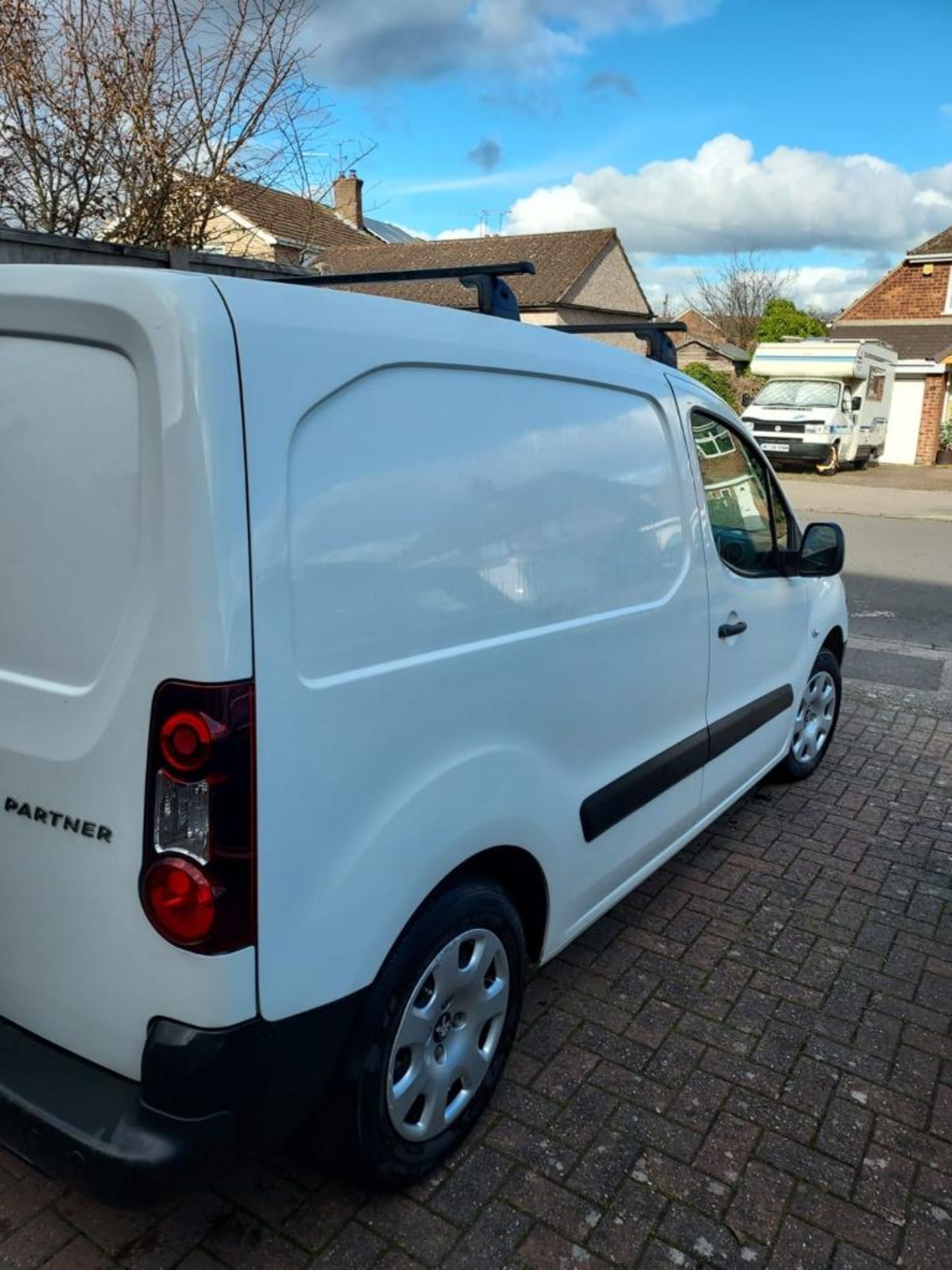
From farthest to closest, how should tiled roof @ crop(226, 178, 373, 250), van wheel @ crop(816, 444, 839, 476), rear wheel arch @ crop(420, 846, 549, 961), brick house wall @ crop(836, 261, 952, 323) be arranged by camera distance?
brick house wall @ crop(836, 261, 952, 323) < van wheel @ crop(816, 444, 839, 476) < tiled roof @ crop(226, 178, 373, 250) < rear wheel arch @ crop(420, 846, 549, 961)

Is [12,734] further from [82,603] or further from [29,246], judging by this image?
[29,246]

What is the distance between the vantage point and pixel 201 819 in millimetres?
1613

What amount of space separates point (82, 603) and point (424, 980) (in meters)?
1.09

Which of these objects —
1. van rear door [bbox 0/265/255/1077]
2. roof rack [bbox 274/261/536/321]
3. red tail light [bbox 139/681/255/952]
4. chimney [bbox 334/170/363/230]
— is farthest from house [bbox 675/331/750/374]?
red tail light [bbox 139/681/255/952]

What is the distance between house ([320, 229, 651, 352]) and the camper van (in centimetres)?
926

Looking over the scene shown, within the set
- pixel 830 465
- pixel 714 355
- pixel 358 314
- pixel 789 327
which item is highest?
pixel 789 327

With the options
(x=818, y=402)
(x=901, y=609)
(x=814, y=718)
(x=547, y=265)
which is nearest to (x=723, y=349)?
(x=547, y=265)

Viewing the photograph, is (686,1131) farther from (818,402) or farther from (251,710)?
(818,402)

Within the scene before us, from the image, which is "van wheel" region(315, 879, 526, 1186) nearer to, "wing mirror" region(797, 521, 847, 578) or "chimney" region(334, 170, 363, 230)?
"wing mirror" region(797, 521, 847, 578)

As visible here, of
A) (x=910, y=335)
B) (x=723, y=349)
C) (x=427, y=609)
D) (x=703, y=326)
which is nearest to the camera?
(x=427, y=609)

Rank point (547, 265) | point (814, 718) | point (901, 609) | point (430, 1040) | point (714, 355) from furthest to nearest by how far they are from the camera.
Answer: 1. point (714, 355)
2. point (547, 265)
3. point (901, 609)
4. point (814, 718)
5. point (430, 1040)

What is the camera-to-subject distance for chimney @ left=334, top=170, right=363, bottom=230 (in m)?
7.97

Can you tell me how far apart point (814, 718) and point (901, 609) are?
16.1 feet

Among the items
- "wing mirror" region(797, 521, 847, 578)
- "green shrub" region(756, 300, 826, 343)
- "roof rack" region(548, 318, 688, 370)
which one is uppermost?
"green shrub" region(756, 300, 826, 343)
